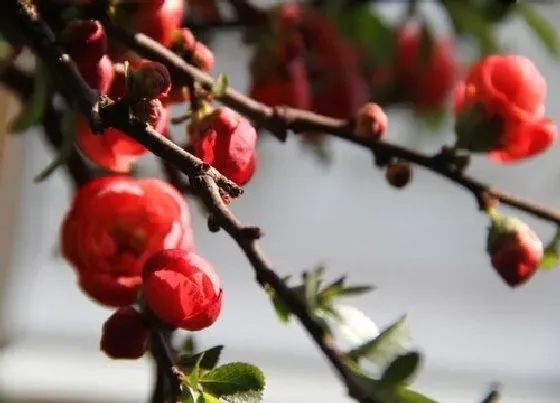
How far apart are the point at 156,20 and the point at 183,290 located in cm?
11

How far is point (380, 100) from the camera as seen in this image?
529mm

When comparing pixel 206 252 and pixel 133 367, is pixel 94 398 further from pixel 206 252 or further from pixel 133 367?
pixel 206 252

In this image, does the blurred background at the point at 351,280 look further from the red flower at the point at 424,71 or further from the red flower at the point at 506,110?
the red flower at the point at 506,110

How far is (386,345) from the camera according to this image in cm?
27

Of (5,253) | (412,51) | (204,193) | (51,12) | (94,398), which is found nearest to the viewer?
(204,193)

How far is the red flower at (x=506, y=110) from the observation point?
11.9 inches

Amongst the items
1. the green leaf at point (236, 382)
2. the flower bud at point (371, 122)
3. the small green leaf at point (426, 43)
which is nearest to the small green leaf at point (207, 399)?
Answer: the green leaf at point (236, 382)

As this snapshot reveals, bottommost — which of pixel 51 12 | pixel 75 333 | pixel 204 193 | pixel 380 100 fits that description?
pixel 204 193

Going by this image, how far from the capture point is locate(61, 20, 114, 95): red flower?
Result: 25 centimetres

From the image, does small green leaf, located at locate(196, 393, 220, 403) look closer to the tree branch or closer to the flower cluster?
the flower cluster

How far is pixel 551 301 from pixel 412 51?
3.09ft

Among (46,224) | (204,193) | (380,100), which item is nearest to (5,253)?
(46,224)

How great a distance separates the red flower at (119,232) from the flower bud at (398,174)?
0.07m

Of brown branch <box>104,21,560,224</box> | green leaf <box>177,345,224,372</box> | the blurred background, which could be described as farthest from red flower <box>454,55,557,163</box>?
the blurred background
